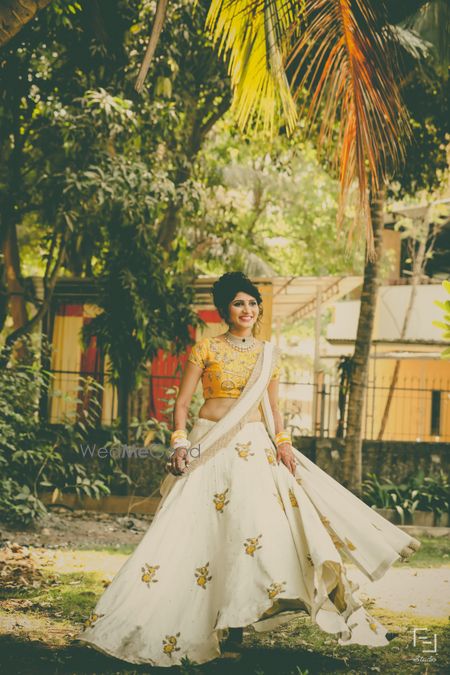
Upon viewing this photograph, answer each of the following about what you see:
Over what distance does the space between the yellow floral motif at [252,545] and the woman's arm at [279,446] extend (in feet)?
1.85

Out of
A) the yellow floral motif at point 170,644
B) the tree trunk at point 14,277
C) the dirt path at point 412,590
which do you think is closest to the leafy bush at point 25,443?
the tree trunk at point 14,277

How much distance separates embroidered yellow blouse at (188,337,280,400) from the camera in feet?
16.5

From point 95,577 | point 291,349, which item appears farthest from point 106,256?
point 291,349

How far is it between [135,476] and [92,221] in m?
3.74

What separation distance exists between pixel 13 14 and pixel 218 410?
236 cm

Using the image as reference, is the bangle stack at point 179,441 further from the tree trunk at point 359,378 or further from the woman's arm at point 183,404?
the tree trunk at point 359,378

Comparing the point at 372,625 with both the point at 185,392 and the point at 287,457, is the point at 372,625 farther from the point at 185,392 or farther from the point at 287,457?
the point at 185,392

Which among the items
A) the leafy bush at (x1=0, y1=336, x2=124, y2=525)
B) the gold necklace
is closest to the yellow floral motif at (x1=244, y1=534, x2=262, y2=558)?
the gold necklace

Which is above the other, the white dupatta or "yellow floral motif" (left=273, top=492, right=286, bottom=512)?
the white dupatta

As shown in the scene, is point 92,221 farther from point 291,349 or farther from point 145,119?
point 291,349

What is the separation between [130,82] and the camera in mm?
10992

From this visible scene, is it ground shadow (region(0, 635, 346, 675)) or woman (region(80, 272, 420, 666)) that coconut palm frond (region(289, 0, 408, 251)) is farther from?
ground shadow (region(0, 635, 346, 675))

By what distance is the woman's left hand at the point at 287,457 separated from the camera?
497 centimetres

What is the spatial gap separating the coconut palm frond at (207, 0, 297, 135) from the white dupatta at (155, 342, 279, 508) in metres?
2.39
